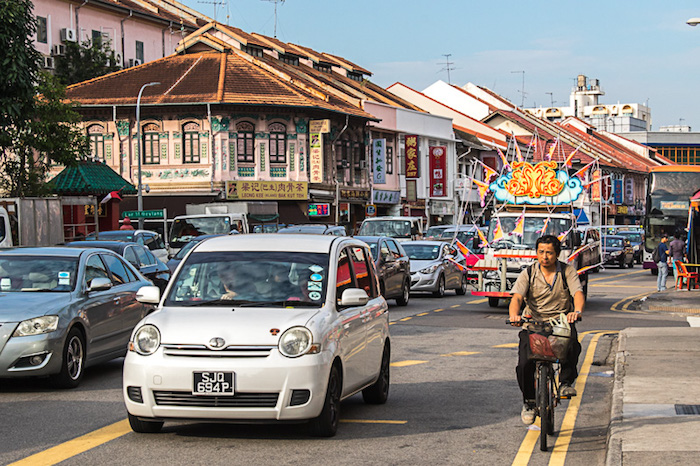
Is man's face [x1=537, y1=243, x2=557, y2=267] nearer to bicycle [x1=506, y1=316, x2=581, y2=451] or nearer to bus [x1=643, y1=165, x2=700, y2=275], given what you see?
bicycle [x1=506, y1=316, x2=581, y2=451]

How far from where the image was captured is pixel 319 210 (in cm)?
5494

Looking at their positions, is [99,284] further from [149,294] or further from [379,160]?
[379,160]

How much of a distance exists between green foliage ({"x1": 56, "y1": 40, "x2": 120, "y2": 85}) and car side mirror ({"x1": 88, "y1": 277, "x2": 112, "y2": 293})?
51.0m

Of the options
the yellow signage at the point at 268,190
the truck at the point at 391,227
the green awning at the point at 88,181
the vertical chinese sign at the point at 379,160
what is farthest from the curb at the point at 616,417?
the vertical chinese sign at the point at 379,160

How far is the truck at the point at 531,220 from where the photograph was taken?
24016 millimetres

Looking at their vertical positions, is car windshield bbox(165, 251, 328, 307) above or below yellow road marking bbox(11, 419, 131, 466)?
above

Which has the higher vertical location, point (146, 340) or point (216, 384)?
point (146, 340)

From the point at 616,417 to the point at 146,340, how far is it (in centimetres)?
411

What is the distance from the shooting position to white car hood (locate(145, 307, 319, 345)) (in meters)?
8.36

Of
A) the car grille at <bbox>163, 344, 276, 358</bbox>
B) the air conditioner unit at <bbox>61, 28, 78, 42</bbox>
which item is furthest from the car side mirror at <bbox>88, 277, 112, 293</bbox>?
the air conditioner unit at <bbox>61, 28, 78, 42</bbox>

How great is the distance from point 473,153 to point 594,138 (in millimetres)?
37063

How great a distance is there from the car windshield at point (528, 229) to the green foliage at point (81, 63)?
4142 cm

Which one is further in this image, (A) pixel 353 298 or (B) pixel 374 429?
(B) pixel 374 429

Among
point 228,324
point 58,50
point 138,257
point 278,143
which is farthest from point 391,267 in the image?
point 58,50
